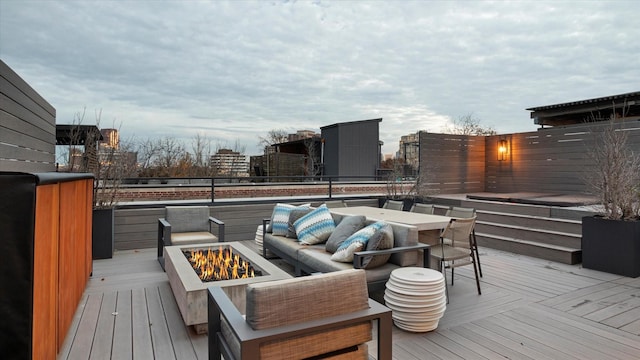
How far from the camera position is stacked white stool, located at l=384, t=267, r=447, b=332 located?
278 cm

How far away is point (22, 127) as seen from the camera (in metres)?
4.39

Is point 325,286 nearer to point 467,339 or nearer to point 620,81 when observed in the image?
point 467,339

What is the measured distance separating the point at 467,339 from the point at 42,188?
2.91 meters

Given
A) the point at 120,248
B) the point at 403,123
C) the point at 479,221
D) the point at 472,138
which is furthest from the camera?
Answer: the point at 403,123

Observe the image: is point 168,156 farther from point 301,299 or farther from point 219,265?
point 301,299

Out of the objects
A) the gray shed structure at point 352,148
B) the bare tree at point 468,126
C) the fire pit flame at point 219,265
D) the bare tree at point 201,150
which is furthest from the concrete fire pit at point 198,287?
the bare tree at point 468,126

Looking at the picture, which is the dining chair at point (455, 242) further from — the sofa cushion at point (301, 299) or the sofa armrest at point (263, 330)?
the sofa cushion at point (301, 299)

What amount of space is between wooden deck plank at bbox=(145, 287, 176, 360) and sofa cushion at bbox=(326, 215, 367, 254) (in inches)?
66.9

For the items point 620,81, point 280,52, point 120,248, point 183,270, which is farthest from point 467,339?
point 620,81

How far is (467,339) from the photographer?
2682 millimetres

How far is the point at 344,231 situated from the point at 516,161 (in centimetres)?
672

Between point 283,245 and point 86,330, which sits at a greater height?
point 283,245

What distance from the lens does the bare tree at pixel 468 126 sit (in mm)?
16656

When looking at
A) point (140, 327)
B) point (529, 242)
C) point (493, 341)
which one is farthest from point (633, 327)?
point (140, 327)
